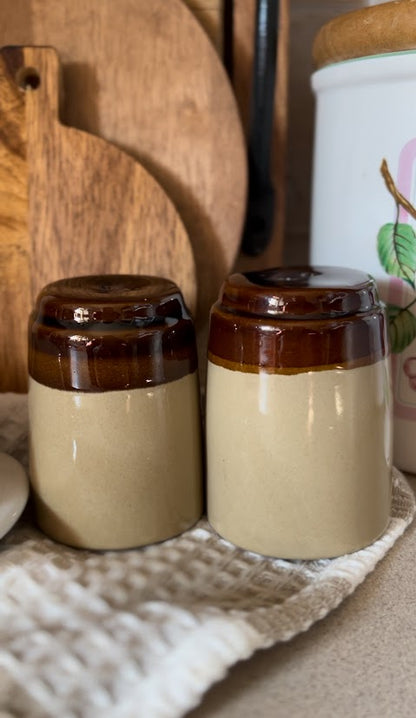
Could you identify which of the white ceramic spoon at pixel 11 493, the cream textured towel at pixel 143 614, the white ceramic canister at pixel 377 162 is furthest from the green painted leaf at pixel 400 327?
the white ceramic spoon at pixel 11 493

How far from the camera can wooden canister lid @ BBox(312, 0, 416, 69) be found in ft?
1.54

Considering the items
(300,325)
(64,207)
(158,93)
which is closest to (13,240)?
(64,207)

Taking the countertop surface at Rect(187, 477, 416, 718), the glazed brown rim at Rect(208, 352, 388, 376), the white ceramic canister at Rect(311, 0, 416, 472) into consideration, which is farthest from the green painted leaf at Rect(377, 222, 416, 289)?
the countertop surface at Rect(187, 477, 416, 718)

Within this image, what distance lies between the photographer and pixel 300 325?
403mm

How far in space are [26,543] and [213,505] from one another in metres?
0.12

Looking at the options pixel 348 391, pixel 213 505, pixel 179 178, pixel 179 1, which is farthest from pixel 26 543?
pixel 179 1

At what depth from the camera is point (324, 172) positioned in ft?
1.86

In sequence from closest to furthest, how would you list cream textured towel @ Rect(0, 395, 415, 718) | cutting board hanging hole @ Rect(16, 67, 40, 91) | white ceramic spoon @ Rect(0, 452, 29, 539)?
1. cream textured towel @ Rect(0, 395, 415, 718)
2. white ceramic spoon @ Rect(0, 452, 29, 539)
3. cutting board hanging hole @ Rect(16, 67, 40, 91)

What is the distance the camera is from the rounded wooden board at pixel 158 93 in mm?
582

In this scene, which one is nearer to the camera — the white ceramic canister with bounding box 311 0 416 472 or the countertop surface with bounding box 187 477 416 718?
the countertop surface with bounding box 187 477 416 718

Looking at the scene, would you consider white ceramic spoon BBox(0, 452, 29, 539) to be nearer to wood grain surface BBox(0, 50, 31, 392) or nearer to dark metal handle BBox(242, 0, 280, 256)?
wood grain surface BBox(0, 50, 31, 392)

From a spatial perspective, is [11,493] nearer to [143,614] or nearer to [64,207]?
[143,614]

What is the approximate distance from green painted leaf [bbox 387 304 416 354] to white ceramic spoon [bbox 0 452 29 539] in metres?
0.28

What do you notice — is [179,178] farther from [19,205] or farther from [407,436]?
[407,436]
